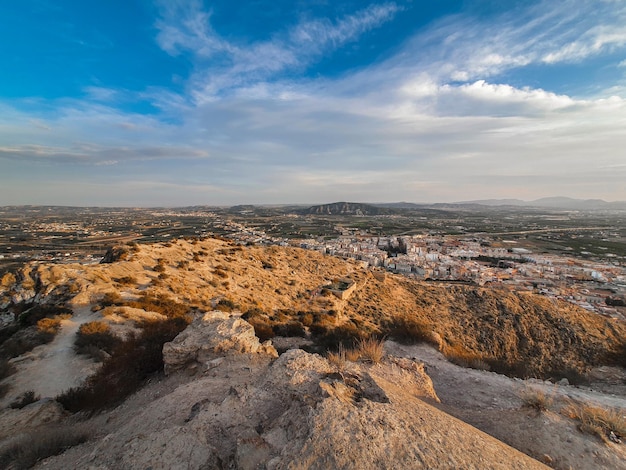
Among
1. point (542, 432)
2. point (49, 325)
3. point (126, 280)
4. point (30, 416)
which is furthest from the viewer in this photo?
point (126, 280)

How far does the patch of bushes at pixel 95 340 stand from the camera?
315 inches

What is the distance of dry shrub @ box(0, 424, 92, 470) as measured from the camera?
3855 millimetres

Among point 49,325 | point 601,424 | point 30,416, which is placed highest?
point 601,424

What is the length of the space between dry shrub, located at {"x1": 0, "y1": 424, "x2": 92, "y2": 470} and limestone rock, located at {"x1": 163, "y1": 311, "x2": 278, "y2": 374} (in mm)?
2559

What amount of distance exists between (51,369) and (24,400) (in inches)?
56.3

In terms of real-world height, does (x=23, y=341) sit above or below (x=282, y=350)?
above

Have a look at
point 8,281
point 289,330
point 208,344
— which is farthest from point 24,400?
point 8,281

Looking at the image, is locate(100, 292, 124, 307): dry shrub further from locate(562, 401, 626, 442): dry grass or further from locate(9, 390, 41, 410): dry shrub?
locate(562, 401, 626, 442): dry grass

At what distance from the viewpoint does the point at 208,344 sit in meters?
7.36

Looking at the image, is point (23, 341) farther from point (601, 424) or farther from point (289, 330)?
point (601, 424)

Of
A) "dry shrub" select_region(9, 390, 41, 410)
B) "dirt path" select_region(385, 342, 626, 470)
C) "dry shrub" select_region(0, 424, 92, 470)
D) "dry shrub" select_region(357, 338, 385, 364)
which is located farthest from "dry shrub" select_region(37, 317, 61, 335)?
"dirt path" select_region(385, 342, 626, 470)

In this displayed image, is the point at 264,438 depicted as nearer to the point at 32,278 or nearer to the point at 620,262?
the point at 32,278

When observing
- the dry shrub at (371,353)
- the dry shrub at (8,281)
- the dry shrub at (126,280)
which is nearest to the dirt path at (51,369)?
the dry shrub at (126,280)

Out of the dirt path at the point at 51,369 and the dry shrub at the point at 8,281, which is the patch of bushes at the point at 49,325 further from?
the dry shrub at the point at 8,281
